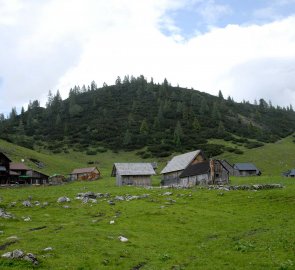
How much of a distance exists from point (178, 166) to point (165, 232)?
68.1 m

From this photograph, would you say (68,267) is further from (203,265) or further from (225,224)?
(225,224)

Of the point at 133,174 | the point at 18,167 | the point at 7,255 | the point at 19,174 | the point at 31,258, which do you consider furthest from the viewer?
the point at 18,167

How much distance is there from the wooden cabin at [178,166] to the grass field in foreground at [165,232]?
41845mm

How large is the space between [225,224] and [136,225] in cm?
904

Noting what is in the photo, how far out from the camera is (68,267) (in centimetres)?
2231

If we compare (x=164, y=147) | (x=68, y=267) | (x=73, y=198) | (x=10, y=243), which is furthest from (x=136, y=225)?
(x=164, y=147)

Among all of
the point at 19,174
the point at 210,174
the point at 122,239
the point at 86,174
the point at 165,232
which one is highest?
the point at 19,174

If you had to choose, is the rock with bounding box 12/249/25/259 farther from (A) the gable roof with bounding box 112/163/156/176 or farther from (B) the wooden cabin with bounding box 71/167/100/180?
(B) the wooden cabin with bounding box 71/167/100/180

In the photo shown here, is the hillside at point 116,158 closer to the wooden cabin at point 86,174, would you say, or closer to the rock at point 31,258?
the wooden cabin at point 86,174

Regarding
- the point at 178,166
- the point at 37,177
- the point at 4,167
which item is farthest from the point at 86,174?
the point at 178,166

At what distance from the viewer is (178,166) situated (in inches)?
4109

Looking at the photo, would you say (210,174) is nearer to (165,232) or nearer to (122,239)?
(165,232)

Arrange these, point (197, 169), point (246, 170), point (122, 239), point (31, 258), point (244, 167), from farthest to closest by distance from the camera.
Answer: point (244, 167) → point (246, 170) → point (197, 169) → point (122, 239) → point (31, 258)

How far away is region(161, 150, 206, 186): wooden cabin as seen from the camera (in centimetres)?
10289
